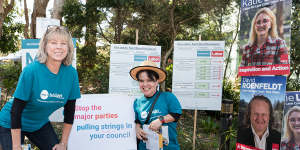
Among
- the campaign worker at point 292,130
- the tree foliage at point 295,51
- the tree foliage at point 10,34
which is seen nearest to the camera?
the campaign worker at point 292,130

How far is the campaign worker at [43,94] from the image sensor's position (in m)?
2.03

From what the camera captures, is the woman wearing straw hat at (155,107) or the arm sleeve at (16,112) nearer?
the arm sleeve at (16,112)

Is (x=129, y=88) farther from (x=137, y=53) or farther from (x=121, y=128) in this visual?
(x=121, y=128)

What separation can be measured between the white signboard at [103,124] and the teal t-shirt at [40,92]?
1078 millimetres

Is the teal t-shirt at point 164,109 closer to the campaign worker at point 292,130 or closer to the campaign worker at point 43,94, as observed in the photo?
the campaign worker at point 43,94

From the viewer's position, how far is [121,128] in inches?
139

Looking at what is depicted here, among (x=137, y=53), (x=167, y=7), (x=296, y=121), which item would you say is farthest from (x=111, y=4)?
(x=296, y=121)

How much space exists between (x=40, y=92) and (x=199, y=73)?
2.97 meters

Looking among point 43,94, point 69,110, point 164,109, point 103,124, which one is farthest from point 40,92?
point 103,124

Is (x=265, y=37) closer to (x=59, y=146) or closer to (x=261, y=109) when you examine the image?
(x=261, y=109)

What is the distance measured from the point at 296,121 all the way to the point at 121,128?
8.28 ft

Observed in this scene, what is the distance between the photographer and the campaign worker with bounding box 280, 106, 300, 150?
3.42 m

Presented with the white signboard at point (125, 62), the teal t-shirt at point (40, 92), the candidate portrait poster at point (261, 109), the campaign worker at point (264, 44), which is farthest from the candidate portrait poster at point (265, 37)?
the teal t-shirt at point (40, 92)

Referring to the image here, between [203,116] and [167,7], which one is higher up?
[167,7]
